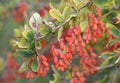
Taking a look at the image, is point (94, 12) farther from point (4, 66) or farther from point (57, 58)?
point (4, 66)

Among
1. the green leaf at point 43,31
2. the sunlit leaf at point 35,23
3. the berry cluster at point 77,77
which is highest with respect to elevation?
the sunlit leaf at point 35,23

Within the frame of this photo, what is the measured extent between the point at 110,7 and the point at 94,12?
10.0 inches

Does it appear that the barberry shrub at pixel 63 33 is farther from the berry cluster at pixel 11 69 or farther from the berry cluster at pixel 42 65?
the berry cluster at pixel 11 69

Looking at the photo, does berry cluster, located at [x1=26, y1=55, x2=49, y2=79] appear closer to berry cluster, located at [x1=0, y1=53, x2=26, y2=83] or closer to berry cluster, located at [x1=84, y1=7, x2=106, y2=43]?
berry cluster, located at [x1=84, y1=7, x2=106, y2=43]

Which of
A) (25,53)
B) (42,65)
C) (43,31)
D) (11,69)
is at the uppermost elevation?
(11,69)

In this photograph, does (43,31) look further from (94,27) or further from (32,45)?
(94,27)

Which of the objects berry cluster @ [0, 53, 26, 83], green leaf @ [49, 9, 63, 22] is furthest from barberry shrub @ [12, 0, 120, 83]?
berry cluster @ [0, 53, 26, 83]

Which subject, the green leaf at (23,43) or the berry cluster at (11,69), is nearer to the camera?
the green leaf at (23,43)

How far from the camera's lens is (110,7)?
316 cm

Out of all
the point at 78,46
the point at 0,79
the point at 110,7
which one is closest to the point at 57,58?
the point at 78,46

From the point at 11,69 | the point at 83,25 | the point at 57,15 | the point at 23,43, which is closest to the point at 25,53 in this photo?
the point at 23,43

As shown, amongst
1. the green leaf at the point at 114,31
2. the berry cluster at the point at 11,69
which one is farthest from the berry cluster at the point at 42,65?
the berry cluster at the point at 11,69

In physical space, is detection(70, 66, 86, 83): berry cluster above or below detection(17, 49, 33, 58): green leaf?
below

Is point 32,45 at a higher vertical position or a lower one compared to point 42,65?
higher
